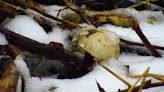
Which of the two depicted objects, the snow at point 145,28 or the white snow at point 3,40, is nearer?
the white snow at point 3,40

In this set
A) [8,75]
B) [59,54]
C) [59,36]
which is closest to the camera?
[8,75]

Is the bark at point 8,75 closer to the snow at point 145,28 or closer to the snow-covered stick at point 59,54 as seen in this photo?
the snow-covered stick at point 59,54

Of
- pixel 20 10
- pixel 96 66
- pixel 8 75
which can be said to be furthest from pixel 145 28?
pixel 8 75

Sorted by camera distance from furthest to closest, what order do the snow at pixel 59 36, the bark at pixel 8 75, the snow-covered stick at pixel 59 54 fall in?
the snow at pixel 59 36 → the snow-covered stick at pixel 59 54 → the bark at pixel 8 75

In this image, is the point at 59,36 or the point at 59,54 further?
the point at 59,36

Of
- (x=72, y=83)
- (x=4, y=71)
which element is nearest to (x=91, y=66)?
(x=72, y=83)

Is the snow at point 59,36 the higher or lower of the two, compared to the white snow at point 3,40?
lower

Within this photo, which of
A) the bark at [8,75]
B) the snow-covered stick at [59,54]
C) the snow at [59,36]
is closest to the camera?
the bark at [8,75]

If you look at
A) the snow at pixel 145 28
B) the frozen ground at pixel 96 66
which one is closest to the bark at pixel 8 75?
the frozen ground at pixel 96 66

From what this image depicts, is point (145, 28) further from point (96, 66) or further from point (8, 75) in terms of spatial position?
point (8, 75)

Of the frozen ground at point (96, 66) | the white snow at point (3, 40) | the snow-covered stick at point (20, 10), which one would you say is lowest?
the frozen ground at point (96, 66)
